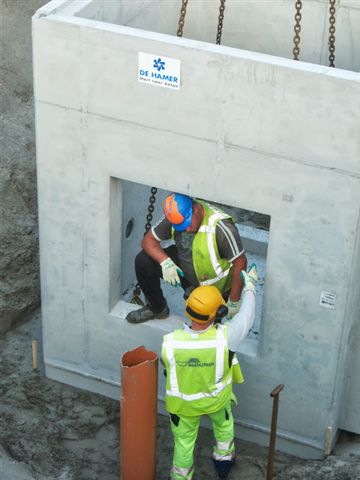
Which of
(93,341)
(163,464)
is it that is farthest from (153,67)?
(163,464)

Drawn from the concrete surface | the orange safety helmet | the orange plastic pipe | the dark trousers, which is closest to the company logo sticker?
the concrete surface

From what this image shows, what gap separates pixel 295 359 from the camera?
29.4ft

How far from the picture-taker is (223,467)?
8.98m

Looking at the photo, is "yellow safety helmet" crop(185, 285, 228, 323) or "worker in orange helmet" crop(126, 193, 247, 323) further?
"worker in orange helmet" crop(126, 193, 247, 323)

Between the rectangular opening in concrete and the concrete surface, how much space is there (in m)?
0.04

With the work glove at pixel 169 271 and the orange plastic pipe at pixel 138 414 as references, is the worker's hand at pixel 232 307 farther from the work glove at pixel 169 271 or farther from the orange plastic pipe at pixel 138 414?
Result: the orange plastic pipe at pixel 138 414

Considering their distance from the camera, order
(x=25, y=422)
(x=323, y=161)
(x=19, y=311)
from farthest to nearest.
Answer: (x=19, y=311) < (x=25, y=422) < (x=323, y=161)

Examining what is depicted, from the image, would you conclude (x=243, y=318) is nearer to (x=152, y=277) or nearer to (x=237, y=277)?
(x=237, y=277)

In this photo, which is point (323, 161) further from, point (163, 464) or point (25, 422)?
point (25, 422)

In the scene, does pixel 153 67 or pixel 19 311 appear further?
pixel 19 311

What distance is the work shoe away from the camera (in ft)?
31.1

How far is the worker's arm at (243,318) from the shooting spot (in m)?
8.28

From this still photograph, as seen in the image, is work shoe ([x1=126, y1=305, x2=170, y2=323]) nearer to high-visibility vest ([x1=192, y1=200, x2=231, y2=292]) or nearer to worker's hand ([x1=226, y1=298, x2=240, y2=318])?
high-visibility vest ([x1=192, y1=200, x2=231, y2=292])

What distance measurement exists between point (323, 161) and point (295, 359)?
6.30 ft
